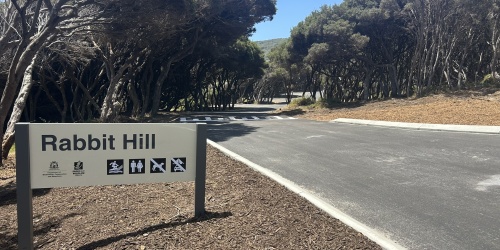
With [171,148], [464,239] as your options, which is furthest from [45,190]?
[464,239]

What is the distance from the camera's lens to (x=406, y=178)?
690 centimetres

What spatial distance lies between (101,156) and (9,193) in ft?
14.0

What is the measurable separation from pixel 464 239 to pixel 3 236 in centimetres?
569

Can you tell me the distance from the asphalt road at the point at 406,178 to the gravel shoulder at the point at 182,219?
77 centimetres

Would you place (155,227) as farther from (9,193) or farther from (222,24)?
(222,24)

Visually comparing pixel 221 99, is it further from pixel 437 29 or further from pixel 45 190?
pixel 45 190

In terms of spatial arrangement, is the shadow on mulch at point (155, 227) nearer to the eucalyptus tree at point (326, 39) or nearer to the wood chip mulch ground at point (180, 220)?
the wood chip mulch ground at point (180, 220)

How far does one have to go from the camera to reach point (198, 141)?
480 centimetres

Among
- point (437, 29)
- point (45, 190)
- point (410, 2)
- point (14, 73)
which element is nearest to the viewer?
point (45, 190)

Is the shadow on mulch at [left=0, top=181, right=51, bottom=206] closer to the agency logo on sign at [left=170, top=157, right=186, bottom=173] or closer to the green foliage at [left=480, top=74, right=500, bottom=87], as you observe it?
the agency logo on sign at [left=170, top=157, right=186, bottom=173]

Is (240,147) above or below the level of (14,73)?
below

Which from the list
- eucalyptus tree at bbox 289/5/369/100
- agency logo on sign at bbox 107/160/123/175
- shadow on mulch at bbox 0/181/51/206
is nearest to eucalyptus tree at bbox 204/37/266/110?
eucalyptus tree at bbox 289/5/369/100

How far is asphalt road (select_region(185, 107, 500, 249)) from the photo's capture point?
4449mm

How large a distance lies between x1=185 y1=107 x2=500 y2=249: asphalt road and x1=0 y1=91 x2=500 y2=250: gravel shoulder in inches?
30.4
